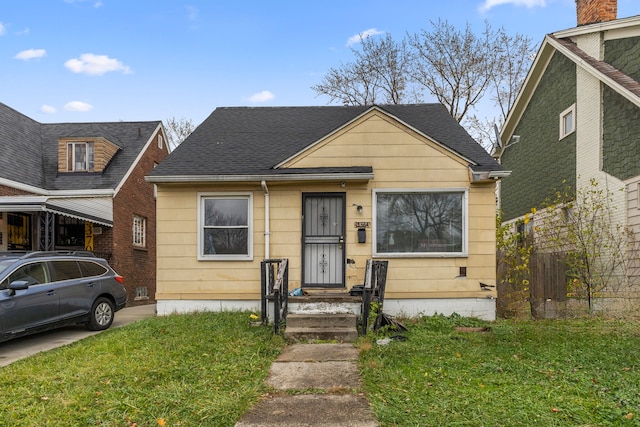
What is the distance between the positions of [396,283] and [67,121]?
590 inches

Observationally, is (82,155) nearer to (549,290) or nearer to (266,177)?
(266,177)

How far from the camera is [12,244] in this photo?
1196 centimetres

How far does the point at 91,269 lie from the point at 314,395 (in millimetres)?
5911

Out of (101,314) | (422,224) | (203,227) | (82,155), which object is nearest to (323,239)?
(422,224)

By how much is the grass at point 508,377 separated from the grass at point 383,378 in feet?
0.04

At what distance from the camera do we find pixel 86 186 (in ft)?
45.2

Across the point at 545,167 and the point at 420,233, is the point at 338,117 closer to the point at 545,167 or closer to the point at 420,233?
the point at 420,233

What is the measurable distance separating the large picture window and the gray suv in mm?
5287

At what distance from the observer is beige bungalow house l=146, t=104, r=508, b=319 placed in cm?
822

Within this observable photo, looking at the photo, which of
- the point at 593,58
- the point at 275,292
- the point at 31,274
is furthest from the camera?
the point at 593,58

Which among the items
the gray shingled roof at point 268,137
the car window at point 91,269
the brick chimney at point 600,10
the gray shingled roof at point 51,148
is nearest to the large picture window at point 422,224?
the gray shingled roof at point 268,137

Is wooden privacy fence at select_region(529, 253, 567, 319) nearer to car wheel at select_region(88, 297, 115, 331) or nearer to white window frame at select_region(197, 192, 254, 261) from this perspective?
white window frame at select_region(197, 192, 254, 261)

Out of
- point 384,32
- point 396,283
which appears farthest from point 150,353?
point 384,32

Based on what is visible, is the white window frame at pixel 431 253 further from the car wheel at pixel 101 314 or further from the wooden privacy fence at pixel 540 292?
the car wheel at pixel 101 314
